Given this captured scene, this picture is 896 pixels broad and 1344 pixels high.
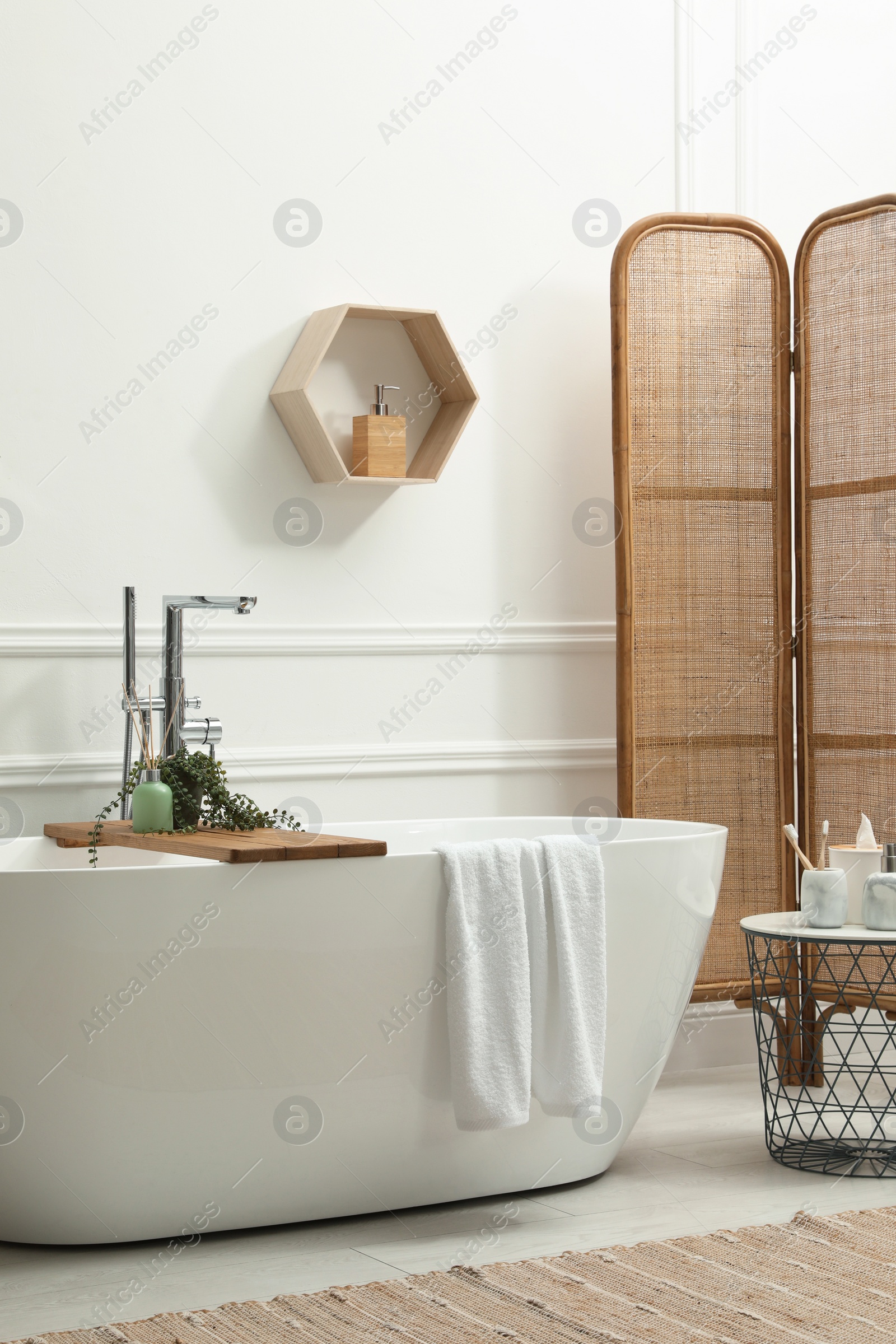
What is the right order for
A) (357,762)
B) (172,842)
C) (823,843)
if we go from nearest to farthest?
1. (172,842)
2. (823,843)
3. (357,762)

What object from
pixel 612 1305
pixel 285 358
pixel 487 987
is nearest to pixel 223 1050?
pixel 487 987

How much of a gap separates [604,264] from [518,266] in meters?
0.23

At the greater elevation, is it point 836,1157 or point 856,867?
point 856,867

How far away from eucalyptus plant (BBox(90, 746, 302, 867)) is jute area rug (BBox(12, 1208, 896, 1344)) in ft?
2.76

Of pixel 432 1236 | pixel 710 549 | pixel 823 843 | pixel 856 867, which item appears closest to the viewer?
pixel 432 1236

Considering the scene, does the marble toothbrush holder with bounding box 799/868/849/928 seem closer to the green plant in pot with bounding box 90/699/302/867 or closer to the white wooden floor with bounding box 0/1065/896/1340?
the white wooden floor with bounding box 0/1065/896/1340

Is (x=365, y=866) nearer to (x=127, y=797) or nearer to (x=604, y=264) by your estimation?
(x=127, y=797)

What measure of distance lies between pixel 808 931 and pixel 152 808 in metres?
1.18

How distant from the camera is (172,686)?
2.84m

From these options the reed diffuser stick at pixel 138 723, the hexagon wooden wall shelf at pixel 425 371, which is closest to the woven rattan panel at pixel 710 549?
the hexagon wooden wall shelf at pixel 425 371

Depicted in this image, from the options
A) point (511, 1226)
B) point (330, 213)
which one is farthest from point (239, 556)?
point (511, 1226)

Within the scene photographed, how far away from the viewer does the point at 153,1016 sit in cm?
215

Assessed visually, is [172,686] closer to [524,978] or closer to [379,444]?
[379,444]

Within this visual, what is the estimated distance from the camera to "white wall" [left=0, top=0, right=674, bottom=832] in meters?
2.90
